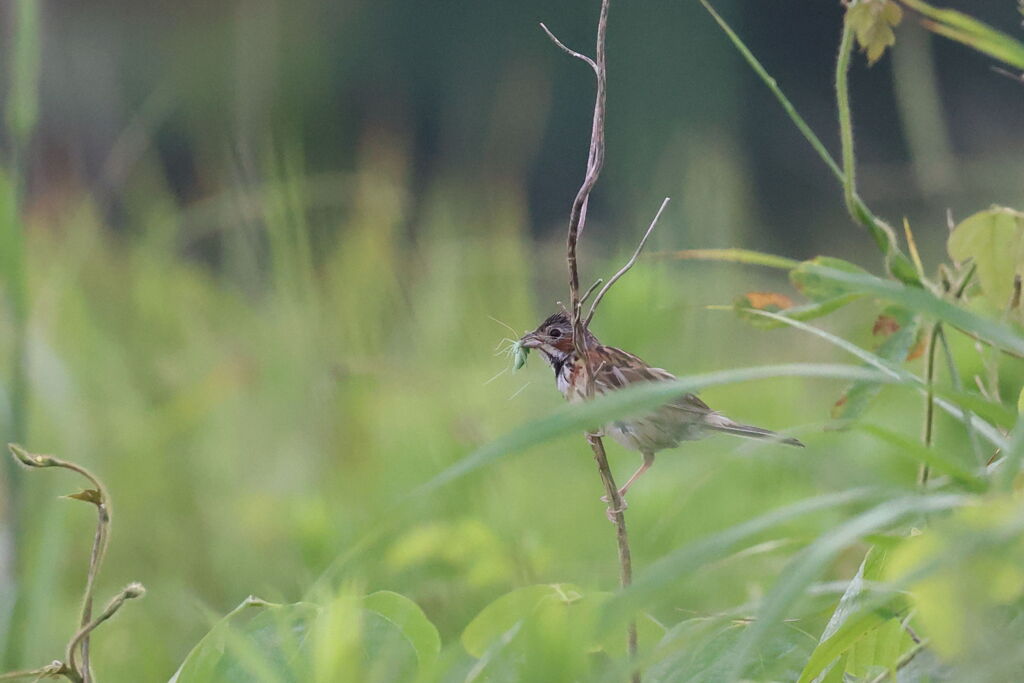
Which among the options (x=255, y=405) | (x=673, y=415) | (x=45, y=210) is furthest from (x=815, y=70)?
(x=673, y=415)

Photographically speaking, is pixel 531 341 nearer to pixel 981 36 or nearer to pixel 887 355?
pixel 887 355

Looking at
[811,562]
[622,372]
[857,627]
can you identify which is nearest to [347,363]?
[622,372]

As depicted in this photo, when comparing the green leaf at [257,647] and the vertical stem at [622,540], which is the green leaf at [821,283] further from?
the green leaf at [257,647]

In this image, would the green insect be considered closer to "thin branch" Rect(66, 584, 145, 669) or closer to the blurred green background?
the blurred green background

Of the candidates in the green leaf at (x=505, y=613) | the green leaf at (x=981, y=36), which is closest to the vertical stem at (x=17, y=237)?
the green leaf at (x=505, y=613)

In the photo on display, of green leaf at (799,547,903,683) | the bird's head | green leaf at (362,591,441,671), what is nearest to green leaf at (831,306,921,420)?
green leaf at (799,547,903,683)
